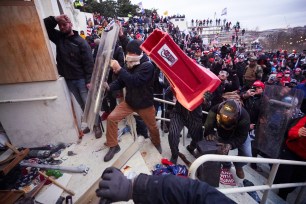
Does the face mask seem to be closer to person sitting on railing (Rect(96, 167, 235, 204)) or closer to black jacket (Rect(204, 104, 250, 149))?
black jacket (Rect(204, 104, 250, 149))

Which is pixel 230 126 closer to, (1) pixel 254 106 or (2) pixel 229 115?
(2) pixel 229 115

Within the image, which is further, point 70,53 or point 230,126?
point 70,53

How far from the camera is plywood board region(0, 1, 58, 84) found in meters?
2.92

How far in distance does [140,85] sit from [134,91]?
0.19 meters

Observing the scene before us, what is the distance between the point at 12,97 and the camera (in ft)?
10.8

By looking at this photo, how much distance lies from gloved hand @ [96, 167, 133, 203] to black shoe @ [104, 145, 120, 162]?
200 centimetres

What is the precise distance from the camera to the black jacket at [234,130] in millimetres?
3189

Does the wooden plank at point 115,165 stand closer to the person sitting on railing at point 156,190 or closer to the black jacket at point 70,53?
the person sitting on railing at point 156,190

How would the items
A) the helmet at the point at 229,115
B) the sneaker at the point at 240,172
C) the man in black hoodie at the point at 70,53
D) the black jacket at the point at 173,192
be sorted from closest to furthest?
the black jacket at the point at 173,192 → the helmet at the point at 229,115 → the man in black hoodie at the point at 70,53 → the sneaker at the point at 240,172

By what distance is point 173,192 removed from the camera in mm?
1103

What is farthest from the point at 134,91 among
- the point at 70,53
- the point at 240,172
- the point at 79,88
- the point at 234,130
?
the point at 240,172

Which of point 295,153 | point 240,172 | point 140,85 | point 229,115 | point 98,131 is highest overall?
point 140,85

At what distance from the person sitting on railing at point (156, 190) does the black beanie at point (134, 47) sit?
2.16 meters

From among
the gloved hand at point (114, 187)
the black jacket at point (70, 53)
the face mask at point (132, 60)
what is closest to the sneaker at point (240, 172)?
the face mask at point (132, 60)
